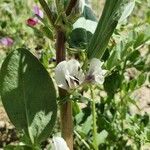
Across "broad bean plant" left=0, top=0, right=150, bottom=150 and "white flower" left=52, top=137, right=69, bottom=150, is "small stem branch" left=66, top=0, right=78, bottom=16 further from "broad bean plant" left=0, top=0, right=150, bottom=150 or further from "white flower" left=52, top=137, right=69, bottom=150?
"white flower" left=52, top=137, right=69, bottom=150

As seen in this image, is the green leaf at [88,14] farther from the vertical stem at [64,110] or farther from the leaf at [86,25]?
the vertical stem at [64,110]

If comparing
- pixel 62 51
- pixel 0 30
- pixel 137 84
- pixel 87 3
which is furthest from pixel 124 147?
pixel 0 30

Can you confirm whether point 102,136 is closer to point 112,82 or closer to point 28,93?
point 112,82

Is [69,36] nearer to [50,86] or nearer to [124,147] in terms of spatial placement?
[50,86]

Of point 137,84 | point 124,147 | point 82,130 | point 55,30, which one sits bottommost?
point 124,147

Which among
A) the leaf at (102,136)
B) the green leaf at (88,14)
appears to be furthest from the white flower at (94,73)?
the leaf at (102,136)
